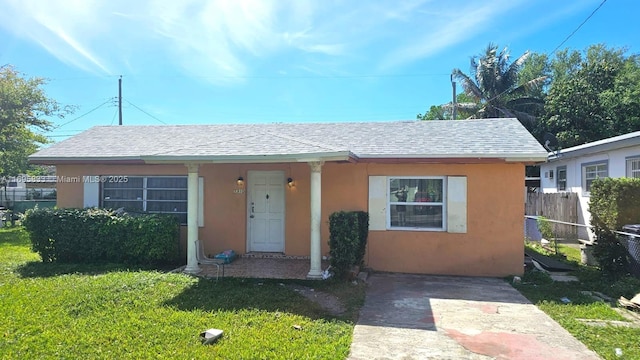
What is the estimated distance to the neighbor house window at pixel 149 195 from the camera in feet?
32.6

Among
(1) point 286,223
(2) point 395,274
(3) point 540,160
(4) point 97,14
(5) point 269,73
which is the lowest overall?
(2) point 395,274

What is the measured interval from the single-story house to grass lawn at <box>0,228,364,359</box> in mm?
1370

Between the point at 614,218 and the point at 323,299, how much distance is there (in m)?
5.67

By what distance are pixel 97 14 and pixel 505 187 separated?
401 inches

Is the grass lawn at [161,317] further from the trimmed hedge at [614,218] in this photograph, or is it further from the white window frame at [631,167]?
the white window frame at [631,167]

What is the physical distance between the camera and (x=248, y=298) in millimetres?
6191

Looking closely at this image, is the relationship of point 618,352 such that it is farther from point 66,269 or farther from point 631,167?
point 66,269

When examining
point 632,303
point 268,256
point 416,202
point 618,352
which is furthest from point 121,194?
point 632,303

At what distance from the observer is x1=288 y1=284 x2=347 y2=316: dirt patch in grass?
5801 mm

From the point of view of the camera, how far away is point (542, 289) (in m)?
7.14

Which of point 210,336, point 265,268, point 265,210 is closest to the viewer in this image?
point 210,336

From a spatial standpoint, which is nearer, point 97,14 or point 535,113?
point 97,14

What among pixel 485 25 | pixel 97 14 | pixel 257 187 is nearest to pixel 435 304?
pixel 257 187

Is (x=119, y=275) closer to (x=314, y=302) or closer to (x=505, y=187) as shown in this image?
(x=314, y=302)
